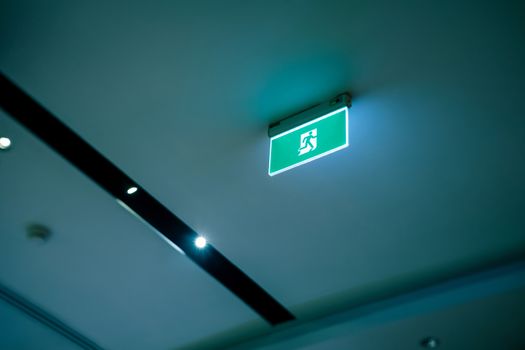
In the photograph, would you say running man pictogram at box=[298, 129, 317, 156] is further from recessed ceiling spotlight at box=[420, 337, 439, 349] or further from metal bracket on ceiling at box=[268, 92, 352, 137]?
recessed ceiling spotlight at box=[420, 337, 439, 349]

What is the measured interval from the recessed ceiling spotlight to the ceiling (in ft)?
0.45

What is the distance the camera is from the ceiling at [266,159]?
3.05 meters

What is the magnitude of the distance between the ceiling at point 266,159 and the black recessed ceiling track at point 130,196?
3.0 inches

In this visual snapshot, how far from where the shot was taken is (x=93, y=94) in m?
3.46

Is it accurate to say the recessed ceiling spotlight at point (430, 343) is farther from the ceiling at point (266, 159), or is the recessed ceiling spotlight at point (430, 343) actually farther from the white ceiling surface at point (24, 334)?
the white ceiling surface at point (24, 334)

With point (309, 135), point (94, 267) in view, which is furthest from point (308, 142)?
point (94, 267)

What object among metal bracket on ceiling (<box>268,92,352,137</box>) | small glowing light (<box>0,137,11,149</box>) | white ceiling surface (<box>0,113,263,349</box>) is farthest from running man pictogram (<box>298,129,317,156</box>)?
small glowing light (<box>0,137,11,149</box>)

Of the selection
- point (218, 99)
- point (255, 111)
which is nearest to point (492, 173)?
point (255, 111)

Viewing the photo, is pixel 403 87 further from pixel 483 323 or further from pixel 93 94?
pixel 483 323

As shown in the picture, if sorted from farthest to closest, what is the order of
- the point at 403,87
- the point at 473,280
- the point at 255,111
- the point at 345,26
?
the point at 473,280, the point at 255,111, the point at 403,87, the point at 345,26

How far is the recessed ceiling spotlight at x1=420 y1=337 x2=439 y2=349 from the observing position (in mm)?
4723

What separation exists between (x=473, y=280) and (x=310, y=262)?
1.43 m

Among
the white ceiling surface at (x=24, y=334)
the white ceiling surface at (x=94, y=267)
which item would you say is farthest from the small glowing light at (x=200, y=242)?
the white ceiling surface at (x=24, y=334)

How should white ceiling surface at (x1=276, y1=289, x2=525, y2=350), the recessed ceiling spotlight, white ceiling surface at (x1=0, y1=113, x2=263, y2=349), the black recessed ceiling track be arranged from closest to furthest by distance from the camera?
the black recessed ceiling track → white ceiling surface at (x1=0, y1=113, x2=263, y2=349) → white ceiling surface at (x1=276, y1=289, x2=525, y2=350) → the recessed ceiling spotlight
